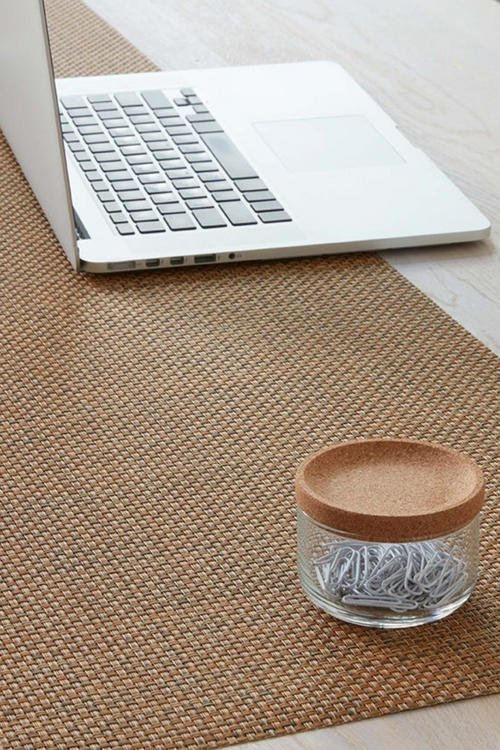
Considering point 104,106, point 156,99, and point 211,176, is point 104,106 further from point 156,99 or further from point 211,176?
point 211,176

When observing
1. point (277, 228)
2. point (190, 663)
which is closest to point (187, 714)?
point (190, 663)

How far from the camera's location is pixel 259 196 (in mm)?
1088

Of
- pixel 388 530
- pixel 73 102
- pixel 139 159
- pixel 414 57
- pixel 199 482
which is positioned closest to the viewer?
pixel 388 530

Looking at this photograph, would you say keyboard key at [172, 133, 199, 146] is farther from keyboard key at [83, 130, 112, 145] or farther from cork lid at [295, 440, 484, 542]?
cork lid at [295, 440, 484, 542]

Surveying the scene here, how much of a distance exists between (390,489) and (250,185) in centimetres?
52

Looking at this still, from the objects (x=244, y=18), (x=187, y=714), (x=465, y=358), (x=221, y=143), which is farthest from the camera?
(x=244, y=18)

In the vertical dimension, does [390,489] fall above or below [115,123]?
above

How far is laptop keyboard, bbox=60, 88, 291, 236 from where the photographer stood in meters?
1.07

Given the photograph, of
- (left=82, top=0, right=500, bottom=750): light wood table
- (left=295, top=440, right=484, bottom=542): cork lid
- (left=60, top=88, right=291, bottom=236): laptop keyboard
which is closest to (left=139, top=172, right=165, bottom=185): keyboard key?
(left=60, top=88, right=291, bottom=236): laptop keyboard

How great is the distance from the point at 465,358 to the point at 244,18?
71 cm

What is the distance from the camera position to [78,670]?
2.06 feet

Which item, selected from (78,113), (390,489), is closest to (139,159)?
(78,113)

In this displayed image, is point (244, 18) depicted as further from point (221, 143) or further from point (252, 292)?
point (252, 292)

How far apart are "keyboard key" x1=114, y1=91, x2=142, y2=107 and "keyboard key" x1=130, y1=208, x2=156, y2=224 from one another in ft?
0.74
